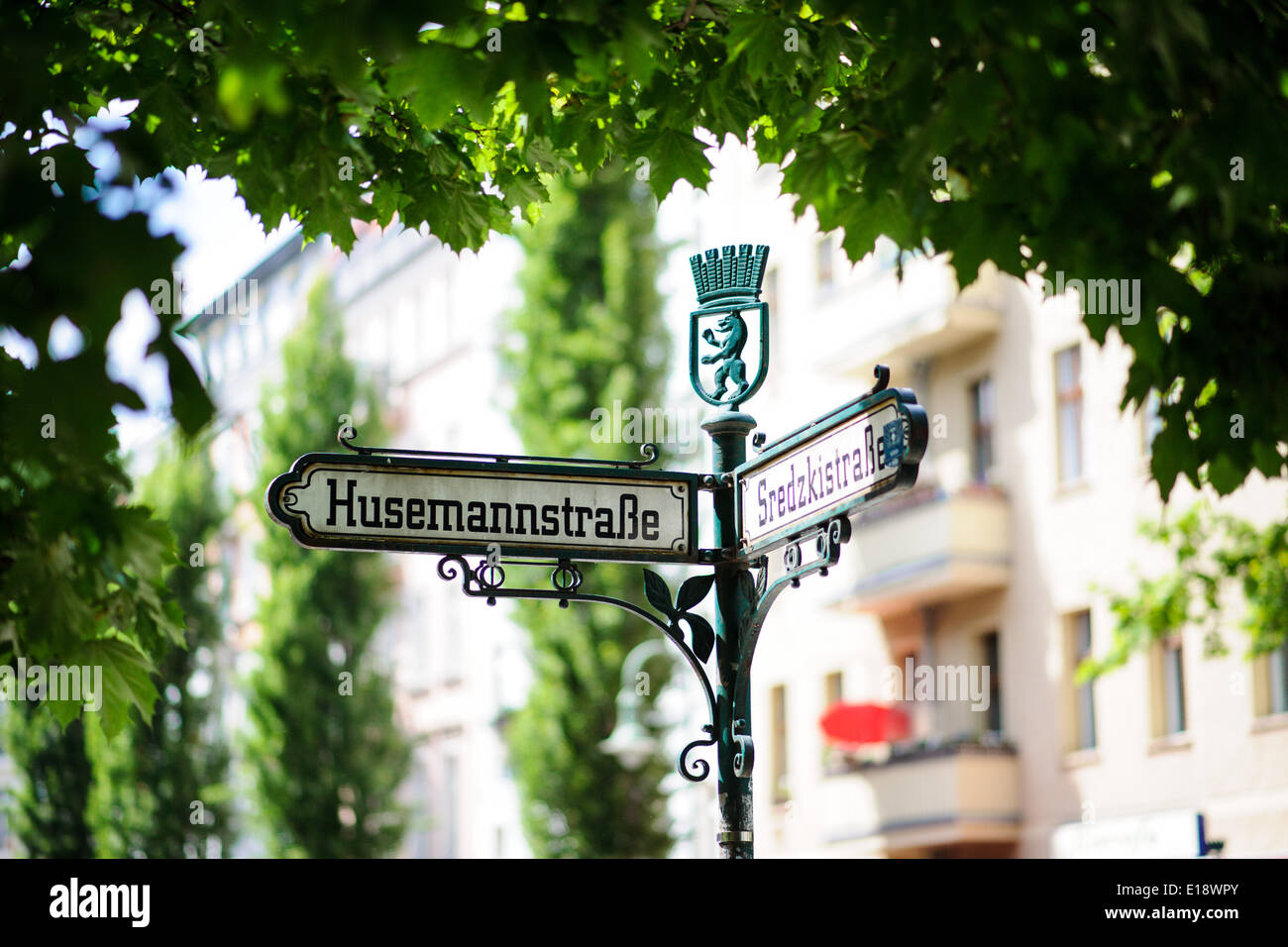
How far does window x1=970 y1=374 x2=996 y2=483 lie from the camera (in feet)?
84.7

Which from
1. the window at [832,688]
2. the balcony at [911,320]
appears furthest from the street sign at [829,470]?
the window at [832,688]

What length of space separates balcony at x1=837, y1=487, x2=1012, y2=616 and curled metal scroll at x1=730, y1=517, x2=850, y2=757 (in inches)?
795

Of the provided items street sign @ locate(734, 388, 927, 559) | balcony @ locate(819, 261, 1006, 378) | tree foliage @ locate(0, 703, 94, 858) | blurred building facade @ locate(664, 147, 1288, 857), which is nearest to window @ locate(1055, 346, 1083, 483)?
blurred building facade @ locate(664, 147, 1288, 857)

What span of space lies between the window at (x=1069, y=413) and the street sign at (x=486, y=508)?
1953cm

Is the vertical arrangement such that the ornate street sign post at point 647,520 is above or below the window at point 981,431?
below

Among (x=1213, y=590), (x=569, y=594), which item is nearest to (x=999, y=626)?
(x=1213, y=590)

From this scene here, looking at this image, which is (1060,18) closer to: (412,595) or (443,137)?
(443,137)

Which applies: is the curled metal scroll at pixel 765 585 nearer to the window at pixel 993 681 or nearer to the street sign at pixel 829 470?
the street sign at pixel 829 470

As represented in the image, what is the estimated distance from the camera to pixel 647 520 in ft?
17.0

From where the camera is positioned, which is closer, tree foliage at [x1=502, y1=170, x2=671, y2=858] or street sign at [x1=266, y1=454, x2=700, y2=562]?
street sign at [x1=266, y1=454, x2=700, y2=562]

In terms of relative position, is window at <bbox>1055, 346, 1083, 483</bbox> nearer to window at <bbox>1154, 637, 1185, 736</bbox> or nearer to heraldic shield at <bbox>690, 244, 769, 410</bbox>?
window at <bbox>1154, 637, 1185, 736</bbox>

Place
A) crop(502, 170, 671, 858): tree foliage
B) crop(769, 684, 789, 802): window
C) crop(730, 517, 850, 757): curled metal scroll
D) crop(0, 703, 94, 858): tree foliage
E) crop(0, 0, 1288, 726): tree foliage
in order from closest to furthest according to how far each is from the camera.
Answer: crop(0, 0, 1288, 726): tree foliage
crop(730, 517, 850, 757): curled metal scroll
crop(502, 170, 671, 858): tree foliage
crop(769, 684, 789, 802): window
crop(0, 703, 94, 858): tree foliage

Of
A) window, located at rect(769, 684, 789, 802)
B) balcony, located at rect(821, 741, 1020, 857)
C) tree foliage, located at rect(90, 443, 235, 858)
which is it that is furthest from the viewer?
tree foliage, located at rect(90, 443, 235, 858)

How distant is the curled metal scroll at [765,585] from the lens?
15.7 ft
